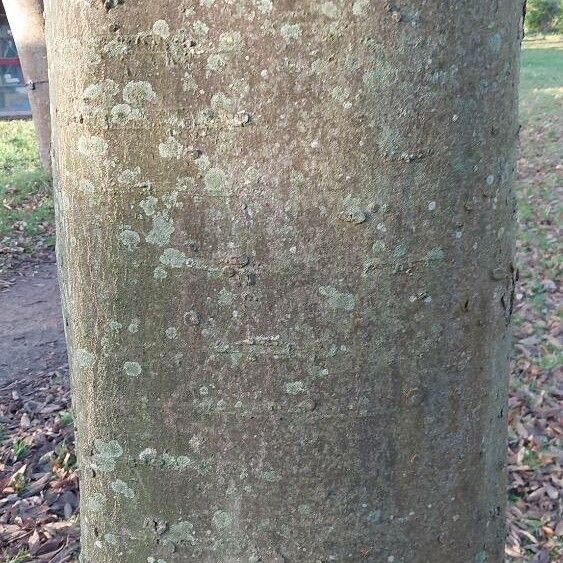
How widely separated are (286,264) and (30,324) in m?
5.93

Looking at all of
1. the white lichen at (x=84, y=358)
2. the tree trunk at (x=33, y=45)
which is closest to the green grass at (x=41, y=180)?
the tree trunk at (x=33, y=45)

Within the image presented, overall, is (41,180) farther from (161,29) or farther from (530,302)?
(161,29)

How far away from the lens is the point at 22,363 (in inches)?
236

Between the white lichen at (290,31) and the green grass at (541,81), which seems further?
the green grass at (541,81)

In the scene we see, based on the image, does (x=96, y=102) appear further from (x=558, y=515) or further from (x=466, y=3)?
(x=558, y=515)

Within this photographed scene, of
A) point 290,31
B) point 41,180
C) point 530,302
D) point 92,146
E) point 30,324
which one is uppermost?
point 290,31

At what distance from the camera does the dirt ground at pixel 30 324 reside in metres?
5.98

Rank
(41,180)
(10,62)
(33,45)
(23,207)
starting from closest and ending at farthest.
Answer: (33,45) < (23,207) < (41,180) < (10,62)

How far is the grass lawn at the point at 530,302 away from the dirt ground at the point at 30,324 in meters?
0.46

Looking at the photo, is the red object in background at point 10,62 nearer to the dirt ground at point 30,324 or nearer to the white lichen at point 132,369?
the dirt ground at point 30,324

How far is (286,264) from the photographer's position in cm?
140

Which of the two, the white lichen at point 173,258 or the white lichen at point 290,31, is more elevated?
the white lichen at point 290,31

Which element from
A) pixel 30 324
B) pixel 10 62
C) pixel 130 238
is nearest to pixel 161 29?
pixel 130 238

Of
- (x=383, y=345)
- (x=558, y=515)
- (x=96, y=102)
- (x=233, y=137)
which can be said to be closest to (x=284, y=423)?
(x=383, y=345)
